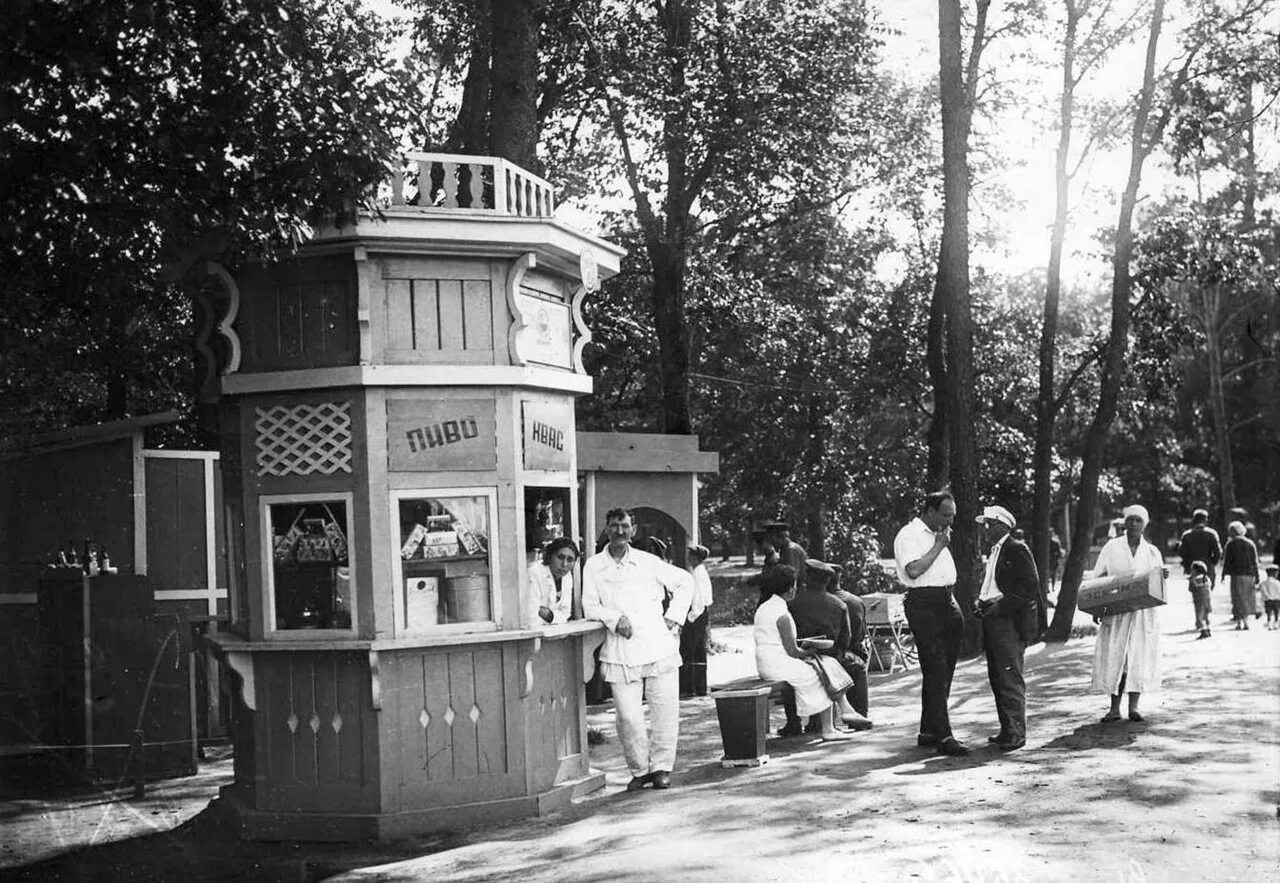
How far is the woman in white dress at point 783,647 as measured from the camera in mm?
12984

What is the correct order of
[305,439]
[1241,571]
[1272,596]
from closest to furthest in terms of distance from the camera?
[305,439], [1241,571], [1272,596]

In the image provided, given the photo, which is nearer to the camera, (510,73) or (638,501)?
(510,73)

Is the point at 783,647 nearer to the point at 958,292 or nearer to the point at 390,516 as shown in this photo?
the point at 390,516

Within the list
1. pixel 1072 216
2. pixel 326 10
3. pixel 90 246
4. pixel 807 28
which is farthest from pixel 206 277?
pixel 1072 216

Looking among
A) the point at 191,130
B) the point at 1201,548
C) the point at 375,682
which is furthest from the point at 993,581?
the point at 1201,548

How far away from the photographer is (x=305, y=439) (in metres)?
10.2

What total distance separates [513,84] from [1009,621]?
6889mm

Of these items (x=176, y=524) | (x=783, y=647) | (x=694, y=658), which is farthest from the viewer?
(x=694, y=658)

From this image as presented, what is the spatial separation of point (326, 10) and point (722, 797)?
5935 millimetres

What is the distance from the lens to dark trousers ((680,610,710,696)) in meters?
18.6

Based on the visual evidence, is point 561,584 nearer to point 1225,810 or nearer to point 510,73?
point 1225,810

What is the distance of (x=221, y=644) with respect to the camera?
407 inches

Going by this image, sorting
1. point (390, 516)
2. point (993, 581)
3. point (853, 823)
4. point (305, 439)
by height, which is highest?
point (305, 439)

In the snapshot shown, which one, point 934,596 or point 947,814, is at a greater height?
point 934,596
